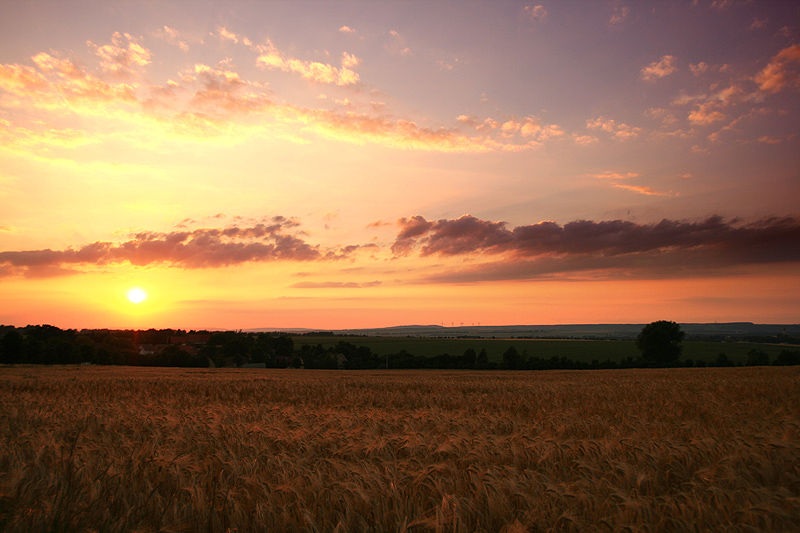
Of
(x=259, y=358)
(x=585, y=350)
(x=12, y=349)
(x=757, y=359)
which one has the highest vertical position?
(x=12, y=349)

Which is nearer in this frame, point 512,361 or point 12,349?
point 12,349

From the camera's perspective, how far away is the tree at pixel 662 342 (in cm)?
7994

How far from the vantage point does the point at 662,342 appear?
263ft

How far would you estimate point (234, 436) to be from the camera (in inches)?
236

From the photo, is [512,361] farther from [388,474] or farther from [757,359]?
[388,474]

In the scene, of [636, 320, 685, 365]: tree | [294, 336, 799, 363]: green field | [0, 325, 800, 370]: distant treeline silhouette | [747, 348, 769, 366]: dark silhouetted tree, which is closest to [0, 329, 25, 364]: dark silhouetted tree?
[0, 325, 800, 370]: distant treeline silhouette

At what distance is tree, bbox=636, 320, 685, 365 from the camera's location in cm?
7994

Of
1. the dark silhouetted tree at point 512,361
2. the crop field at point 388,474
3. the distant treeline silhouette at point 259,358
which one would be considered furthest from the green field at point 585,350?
the crop field at point 388,474

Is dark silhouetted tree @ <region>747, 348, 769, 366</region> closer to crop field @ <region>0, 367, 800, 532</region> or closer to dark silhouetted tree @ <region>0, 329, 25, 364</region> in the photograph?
crop field @ <region>0, 367, 800, 532</region>

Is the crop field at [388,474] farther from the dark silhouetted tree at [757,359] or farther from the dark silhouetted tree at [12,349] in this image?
the dark silhouetted tree at [757,359]

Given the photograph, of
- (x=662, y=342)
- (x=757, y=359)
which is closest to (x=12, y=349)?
(x=662, y=342)

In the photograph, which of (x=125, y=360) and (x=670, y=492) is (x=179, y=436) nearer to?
(x=670, y=492)

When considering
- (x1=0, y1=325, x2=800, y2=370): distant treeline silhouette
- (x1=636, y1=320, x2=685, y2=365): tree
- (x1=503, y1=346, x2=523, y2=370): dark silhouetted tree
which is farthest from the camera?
(x1=636, y1=320, x2=685, y2=365): tree

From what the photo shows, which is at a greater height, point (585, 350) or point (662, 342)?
point (662, 342)
